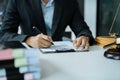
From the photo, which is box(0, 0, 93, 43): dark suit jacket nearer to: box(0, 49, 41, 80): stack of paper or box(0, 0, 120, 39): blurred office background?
box(0, 49, 41, 80): stack of paper

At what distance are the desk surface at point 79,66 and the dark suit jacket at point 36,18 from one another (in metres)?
→ 0.36

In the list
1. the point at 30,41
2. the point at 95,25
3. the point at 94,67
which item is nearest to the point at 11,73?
the point at 94,67

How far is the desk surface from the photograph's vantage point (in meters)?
0.99

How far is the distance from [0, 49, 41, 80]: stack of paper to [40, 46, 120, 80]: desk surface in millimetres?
62

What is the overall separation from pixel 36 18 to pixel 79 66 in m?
0.73

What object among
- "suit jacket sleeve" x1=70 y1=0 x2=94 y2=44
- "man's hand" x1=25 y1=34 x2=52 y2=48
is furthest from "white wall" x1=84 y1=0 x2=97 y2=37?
"man's hand" x1=25 y1=34 x2=52 y2=48

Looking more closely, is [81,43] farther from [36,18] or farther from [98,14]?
[98,14]

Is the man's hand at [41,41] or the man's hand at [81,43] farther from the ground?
the man's hand at [41,41]

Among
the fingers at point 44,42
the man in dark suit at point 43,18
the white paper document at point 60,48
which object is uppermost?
the man in dark suit at point 43,18

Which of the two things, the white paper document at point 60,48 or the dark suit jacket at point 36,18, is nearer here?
the white paper document at point 60,48

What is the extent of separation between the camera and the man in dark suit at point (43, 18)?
168cm

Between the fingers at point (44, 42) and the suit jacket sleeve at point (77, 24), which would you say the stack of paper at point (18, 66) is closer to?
the fingers at point (44, 42)

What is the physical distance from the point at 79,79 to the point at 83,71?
8 centimetres

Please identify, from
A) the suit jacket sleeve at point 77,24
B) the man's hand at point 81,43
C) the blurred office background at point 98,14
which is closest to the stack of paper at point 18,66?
the man's hand at point 81,43
